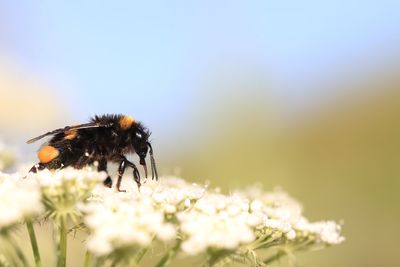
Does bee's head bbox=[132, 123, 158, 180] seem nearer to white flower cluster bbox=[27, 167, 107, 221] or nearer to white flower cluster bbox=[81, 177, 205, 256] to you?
white flower cluster bbox=[81, 177, 205, 256]

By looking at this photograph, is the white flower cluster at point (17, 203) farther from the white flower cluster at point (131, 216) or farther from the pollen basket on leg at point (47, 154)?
the pollen basket on leg at point (47, 154)

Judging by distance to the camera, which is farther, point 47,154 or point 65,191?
point 47,154

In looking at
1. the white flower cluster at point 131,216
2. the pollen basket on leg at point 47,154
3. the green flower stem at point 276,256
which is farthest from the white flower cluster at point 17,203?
the green flower stem at point 276,256

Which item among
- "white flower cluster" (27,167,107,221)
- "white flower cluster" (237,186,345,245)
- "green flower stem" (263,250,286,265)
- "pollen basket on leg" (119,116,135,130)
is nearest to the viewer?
"white flower cluster" (27,167,107,221)

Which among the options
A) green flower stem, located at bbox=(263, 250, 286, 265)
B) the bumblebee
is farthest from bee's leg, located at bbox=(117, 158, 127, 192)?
green flower stem, located at bbox=(263, 250, 286, 265)

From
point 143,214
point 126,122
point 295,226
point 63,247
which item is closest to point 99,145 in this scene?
point 126,122

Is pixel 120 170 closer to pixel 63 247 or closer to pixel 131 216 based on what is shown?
pixel 63 247
